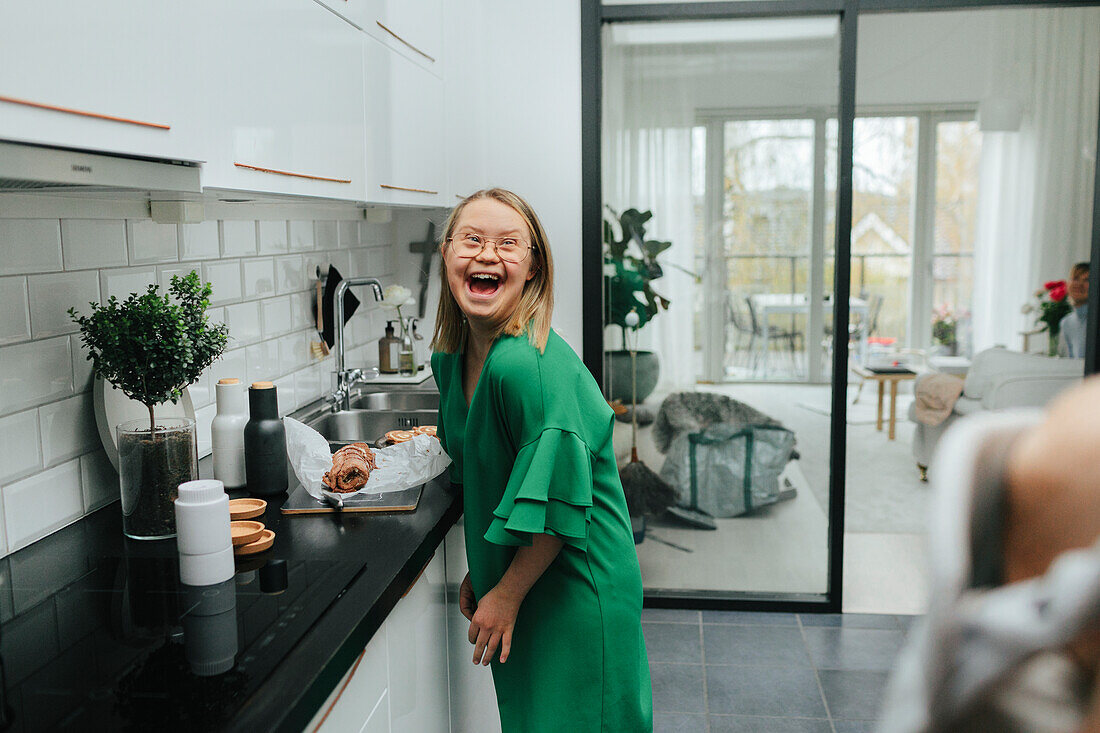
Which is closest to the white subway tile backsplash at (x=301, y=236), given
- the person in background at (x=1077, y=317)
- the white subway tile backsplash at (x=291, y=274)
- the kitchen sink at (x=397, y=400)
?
the white subway tile backsplash at (x=291, y=274)

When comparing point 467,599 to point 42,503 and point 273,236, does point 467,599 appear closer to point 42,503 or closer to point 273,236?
point 42,503

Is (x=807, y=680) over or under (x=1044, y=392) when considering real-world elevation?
under

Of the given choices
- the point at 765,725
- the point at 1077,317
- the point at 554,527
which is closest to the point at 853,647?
the point at 765,725

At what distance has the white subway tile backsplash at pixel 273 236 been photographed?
7.28 feet

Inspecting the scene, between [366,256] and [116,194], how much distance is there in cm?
144

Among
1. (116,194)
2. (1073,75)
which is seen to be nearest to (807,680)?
(116,194)

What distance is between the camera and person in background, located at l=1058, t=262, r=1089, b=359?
11.3ft

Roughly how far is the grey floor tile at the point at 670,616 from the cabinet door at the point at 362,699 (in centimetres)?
192

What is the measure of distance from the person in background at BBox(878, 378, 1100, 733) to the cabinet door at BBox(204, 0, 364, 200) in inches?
49.7

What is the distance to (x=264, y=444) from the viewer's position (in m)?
1.69

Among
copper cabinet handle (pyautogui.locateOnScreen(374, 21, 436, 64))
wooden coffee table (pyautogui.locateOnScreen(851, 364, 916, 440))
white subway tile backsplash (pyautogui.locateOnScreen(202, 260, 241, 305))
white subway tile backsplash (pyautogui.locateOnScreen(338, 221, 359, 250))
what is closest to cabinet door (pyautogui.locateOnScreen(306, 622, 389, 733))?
white subway tile backsplash (pyautogui.locateOnScreen(202, 260, 241, 305))

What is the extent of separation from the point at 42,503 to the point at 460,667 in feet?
2.84

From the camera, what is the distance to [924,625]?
0.78 ft

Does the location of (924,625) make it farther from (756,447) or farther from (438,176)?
(756,447)
